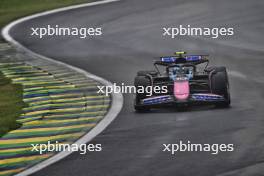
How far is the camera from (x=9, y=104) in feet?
64.6

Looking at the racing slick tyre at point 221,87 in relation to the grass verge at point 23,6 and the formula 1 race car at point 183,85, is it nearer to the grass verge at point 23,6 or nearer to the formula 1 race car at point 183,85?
the formula 1 race car at point 183,85

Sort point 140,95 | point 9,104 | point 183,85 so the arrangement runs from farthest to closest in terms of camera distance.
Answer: point 9,104 → point 140,95 → point 183,85

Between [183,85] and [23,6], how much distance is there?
2237 centimetres

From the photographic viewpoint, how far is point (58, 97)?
19969 millimetres

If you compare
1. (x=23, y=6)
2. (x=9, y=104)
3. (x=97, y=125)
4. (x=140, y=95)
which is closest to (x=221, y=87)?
(x=140, y=95)

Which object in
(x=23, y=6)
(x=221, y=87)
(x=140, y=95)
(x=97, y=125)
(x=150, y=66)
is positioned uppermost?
(x=23, y=6)

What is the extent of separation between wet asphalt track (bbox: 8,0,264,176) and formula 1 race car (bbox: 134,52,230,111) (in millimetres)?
247

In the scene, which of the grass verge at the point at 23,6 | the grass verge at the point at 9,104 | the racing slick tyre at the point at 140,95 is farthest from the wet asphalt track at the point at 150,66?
the grass verge at the point at 9,104

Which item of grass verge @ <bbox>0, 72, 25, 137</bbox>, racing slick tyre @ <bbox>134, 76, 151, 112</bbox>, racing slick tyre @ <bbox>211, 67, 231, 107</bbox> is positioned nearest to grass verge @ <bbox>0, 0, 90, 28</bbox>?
grass verge @ <bbox>0, 72, 25, 137</bbox>

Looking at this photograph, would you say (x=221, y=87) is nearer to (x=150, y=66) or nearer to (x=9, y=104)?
(x=9, y=104)

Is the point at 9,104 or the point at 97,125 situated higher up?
the point at 9,104

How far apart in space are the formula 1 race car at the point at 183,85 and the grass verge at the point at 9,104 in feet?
8.57

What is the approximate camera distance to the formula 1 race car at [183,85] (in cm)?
1750

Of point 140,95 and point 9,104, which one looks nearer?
point 140,95
